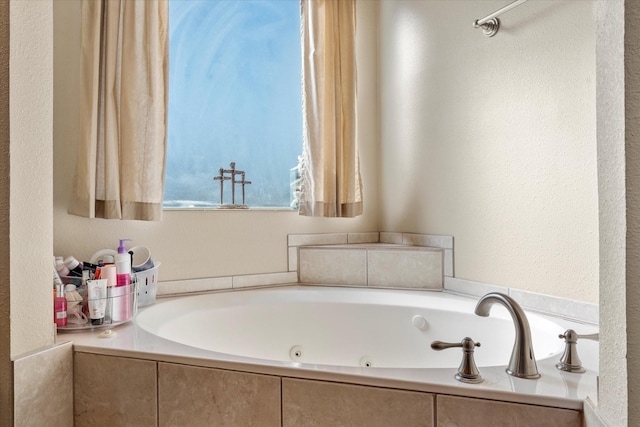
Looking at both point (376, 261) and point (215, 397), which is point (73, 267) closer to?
point (215, 397)

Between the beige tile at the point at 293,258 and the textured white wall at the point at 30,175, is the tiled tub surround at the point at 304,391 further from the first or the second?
the beige tile at the point at 293,258

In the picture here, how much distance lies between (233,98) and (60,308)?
1327 millimetres

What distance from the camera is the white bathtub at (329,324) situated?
1.78 metres

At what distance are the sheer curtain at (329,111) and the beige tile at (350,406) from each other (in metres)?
1.25

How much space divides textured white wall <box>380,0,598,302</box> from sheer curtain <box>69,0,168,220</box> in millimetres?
1230

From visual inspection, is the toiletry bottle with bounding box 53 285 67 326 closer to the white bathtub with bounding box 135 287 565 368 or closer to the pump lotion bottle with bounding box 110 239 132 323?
the pump lotion bottle with bounding box 110 239 132 323

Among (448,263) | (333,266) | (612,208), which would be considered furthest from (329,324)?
(612,208)

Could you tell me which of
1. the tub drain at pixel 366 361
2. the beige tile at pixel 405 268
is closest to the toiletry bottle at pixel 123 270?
the tub drain at pixel 366 361

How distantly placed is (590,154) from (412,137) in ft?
3.21

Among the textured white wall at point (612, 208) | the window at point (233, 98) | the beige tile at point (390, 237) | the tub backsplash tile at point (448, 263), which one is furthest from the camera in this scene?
the beige tile at point (390, 237)

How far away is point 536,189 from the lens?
165 centimetres

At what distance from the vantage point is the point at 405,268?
217 cm

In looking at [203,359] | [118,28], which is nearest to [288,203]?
[118,28]

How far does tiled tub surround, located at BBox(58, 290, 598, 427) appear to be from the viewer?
0.95 metres
